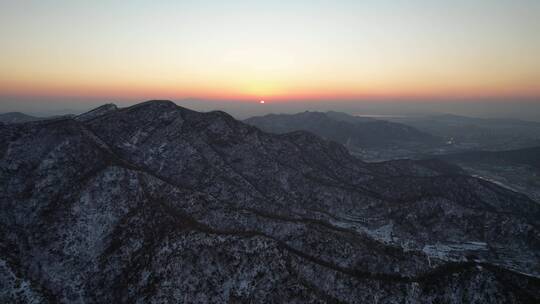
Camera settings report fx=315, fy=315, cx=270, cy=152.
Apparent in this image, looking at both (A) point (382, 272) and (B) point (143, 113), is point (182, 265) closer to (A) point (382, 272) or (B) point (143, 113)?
(A) point (382, 272)

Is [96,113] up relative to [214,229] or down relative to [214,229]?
up

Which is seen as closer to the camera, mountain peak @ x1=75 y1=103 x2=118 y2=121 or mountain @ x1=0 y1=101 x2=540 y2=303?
mountain @ x1=0 y1=101 x2=540 y2=303

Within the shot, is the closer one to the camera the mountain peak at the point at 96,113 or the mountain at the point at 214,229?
the mountain at the point at 214,229

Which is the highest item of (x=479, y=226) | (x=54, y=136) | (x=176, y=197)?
(x=54, y=136)

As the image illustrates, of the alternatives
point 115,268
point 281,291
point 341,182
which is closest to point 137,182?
point 115,268

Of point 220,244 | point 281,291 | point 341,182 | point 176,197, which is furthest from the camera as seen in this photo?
point 341,182

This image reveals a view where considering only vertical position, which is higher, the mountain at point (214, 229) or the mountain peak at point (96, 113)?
the mountain peak at point (96, 113)

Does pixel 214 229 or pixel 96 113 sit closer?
pixel 214 229

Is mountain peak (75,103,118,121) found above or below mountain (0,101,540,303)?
above
